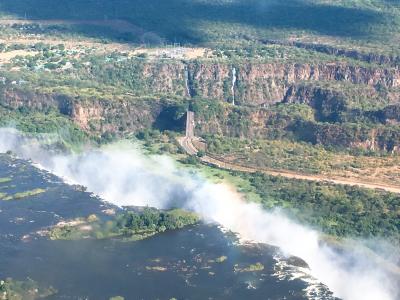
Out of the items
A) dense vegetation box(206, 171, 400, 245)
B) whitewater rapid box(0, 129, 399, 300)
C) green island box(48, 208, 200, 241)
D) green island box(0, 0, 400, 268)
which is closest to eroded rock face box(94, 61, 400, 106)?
green island box(0, 0, 400, 268)

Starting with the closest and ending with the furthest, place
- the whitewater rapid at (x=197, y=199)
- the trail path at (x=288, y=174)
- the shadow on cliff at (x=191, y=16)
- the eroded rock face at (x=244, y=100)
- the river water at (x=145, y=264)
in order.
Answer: the river water at (x=145, y=264) < the whitewater rapid at (x=197, y=199) < the trail path at (x=288, y=174) < the eroded rock face at (x=244, y=100) < the shadow on cliff at (x=191, y=16)

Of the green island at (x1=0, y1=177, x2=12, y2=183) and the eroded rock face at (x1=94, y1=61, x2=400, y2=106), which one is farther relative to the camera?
the eroded rock face at (x1=94, y1=61, x2=400, y2=106)

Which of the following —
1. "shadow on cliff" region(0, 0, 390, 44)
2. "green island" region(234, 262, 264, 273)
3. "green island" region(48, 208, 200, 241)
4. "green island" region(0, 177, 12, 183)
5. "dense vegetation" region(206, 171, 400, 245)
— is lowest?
"green island" region(0, 177, 12, 183)

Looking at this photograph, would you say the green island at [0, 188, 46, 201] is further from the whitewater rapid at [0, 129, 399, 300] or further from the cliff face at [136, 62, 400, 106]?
the cliff face at [136, 62, 400, 106]

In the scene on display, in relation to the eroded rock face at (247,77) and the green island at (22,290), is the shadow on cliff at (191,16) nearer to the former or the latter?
the eroded rock face at (247,77)

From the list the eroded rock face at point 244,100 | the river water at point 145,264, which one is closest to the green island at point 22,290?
the river water at point 145,264

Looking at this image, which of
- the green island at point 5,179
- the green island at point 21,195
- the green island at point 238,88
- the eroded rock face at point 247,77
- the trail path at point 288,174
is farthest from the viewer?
the eroded rock face at point 247,77

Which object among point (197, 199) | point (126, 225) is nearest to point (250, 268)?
point (126, 225)
